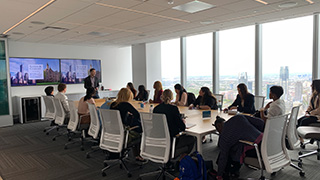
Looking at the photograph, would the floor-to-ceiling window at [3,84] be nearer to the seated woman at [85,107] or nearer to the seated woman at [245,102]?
the seated woman at [85,107]

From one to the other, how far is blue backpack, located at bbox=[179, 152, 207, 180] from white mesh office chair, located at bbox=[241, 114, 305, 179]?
527 millimetres

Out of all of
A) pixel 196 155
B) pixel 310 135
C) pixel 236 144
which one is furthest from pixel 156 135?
pixel 310 135

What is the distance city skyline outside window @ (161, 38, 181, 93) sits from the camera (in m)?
9.34

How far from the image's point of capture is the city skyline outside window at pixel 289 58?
6.06m

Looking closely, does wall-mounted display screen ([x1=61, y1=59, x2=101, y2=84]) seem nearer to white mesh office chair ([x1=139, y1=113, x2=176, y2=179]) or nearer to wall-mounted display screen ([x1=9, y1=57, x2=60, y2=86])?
wall-mounted display screen ([x1=9, y1=57, x2=60, y2=86])

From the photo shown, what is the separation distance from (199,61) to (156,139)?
579cm

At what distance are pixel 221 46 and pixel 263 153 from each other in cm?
564

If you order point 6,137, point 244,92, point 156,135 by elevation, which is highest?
point 244,92

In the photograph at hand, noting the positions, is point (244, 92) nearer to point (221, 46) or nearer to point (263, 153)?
point (263, 153)

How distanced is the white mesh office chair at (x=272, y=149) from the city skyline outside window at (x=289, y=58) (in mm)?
3942

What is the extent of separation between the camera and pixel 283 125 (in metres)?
2.87

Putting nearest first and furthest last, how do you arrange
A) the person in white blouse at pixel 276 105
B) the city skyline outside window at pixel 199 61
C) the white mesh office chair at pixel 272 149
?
the white mesh office chair at pixel 272 149 → the person in white blouse at pixel 276 105 → the city skyline outside window at pixel 199 61

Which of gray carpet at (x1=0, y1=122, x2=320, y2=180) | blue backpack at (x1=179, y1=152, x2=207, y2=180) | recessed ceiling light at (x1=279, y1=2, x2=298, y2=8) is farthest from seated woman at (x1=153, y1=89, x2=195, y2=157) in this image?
recessed ceiling light at (x1=279, y1=2, x2=298, y2=8)

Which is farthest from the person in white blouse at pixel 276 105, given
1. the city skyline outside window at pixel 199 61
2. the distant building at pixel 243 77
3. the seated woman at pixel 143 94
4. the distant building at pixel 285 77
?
the city skyline outside window at pixel 199 61
